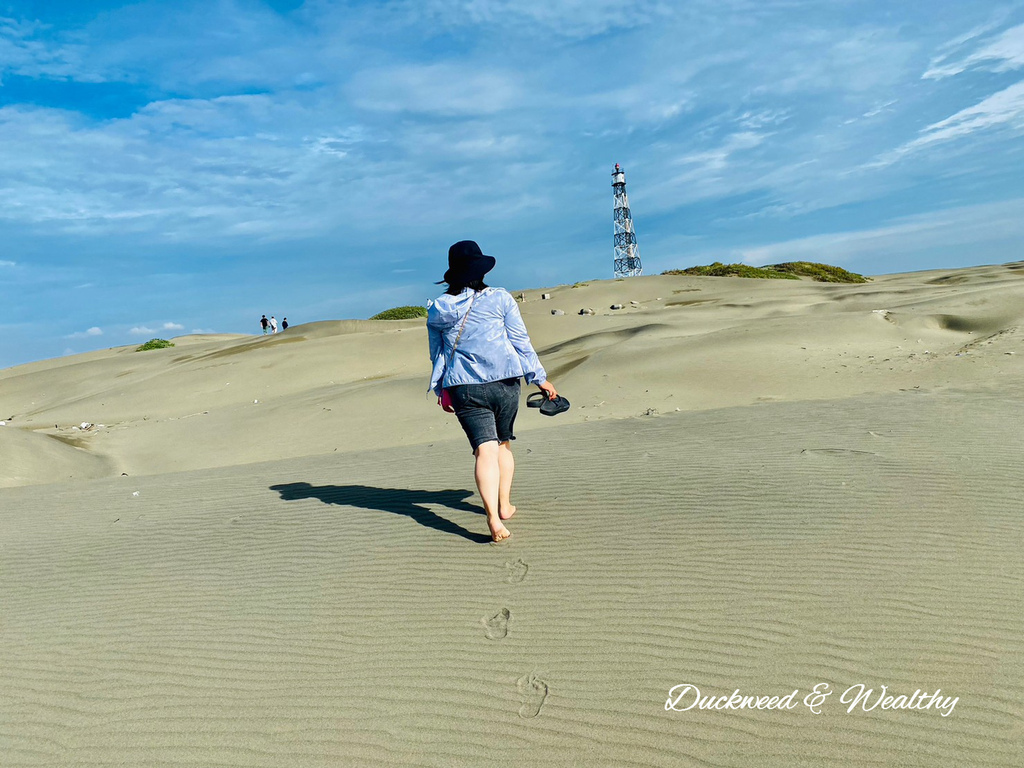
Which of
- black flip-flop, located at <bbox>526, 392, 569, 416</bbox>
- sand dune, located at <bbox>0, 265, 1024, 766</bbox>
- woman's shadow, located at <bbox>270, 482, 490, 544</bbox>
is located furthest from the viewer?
woman's shadow, located at <bbox>270, 482, 490, 544</bbox>

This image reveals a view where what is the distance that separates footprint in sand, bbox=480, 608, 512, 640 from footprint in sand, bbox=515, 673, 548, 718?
42cm

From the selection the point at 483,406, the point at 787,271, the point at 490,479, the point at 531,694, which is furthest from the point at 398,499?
the point at 787,271

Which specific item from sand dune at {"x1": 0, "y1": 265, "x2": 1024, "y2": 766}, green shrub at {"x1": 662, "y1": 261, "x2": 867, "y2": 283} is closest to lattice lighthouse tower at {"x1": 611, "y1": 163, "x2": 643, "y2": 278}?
green shrub at {"x1": 662, "y1": 261, "x2": 867, "y2": 283}

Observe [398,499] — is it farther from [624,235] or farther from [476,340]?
[624,235]

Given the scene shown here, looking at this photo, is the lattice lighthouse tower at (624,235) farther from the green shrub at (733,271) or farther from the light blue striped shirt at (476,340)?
the light blue striped shirt at (476,340)

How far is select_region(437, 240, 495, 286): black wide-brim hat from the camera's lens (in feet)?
16.1

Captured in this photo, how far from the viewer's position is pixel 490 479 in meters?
4.97

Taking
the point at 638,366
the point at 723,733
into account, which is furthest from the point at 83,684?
the point at 638,366

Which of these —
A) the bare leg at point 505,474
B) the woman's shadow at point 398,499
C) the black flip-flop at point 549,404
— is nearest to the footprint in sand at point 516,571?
the woman's shadow at point 398,499

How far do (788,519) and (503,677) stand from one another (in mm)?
2444

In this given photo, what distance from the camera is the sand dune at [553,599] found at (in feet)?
10.0

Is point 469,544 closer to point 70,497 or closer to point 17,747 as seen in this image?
point 17,747

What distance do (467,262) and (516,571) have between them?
6.36 ft

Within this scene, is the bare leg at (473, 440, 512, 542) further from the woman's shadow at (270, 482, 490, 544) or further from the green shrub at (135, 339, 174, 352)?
the green shrub at (135, 339, 174, 352)
